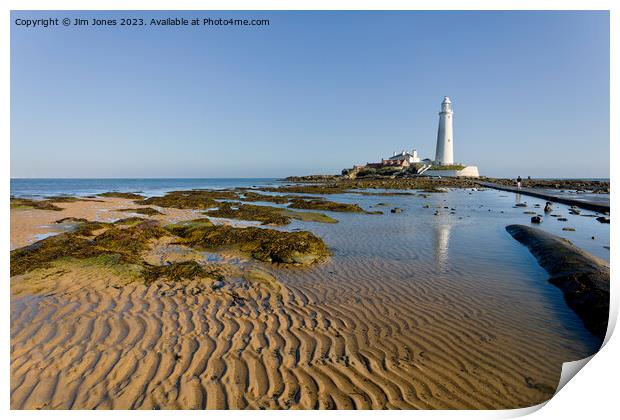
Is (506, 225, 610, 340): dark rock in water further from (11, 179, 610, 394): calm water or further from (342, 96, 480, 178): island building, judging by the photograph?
(342, 96, 480, 178): island building

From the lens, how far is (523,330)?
5.96 metres

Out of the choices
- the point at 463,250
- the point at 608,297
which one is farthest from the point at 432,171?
the point at 608,297

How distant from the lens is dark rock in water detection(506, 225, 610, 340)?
6262 mm

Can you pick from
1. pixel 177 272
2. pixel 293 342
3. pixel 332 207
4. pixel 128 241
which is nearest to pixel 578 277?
pixel 293 342

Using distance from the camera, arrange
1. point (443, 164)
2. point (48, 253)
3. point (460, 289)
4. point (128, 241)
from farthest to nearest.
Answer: point (443, 164), point (128, 241), point (48, 253), point (460, 289)

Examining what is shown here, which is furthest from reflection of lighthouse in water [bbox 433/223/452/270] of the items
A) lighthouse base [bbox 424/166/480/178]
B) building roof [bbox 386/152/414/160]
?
building roof [bbox 386/152/414/160]

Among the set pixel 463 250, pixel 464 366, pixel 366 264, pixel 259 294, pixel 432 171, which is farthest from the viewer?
pixel 432 171

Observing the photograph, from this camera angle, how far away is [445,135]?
82688mm

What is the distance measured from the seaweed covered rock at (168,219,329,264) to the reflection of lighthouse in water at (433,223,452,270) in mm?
3800

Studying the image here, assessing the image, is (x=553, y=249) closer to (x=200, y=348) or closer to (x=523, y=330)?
(x=523, y=330)

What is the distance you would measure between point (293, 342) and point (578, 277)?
25.5 ft

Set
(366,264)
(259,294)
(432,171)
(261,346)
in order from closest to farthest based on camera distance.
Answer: (261,346)
(259,294)
(366,264)
(432,171)

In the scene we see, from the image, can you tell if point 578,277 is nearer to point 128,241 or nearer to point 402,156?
point 128,241

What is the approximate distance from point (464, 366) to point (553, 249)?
→ 29.8 ft
